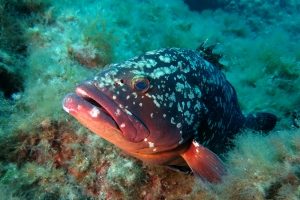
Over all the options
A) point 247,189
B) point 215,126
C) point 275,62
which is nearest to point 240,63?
point 275,62

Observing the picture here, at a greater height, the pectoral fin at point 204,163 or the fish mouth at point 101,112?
the fish mouth at point 101,112

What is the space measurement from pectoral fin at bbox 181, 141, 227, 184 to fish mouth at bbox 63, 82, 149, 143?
102cm

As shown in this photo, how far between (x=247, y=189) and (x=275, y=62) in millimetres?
7541

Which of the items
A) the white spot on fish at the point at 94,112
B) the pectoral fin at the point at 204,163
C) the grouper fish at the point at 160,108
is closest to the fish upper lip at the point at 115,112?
the grouper fish at the point at 160,108

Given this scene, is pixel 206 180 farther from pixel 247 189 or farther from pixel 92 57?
pixel 92 57

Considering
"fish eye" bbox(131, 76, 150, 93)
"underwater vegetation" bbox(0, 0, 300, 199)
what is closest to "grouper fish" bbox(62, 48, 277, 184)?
"fish eye" bbox(131, 76, 150, 93)

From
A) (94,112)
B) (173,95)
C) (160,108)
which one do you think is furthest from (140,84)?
(94,112)

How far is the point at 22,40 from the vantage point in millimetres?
4824

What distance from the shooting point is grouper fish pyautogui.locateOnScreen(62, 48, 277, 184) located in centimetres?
244

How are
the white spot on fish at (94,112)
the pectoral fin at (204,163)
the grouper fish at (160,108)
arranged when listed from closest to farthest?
the white spot on fish at (94,112) < the grouper fish at (160,108) < the pectoral fin at (204,163)

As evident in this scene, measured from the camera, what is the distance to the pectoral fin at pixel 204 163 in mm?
2850

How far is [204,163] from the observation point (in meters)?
3.05

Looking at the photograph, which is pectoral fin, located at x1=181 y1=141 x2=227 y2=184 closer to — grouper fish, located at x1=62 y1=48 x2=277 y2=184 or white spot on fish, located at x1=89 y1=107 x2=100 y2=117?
grouper fish, located at x1=62 y1=48 x2=277 y2=184

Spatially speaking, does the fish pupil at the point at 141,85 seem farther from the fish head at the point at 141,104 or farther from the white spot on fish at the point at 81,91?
the white spot on fish at the point at 81,91
